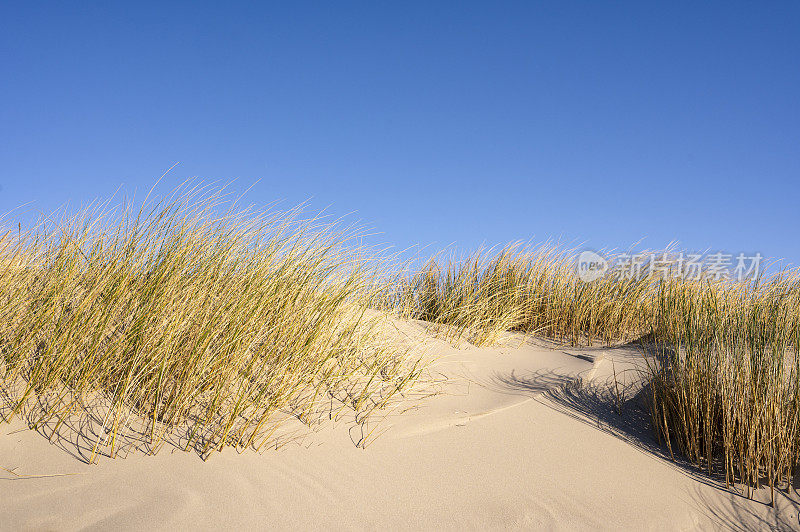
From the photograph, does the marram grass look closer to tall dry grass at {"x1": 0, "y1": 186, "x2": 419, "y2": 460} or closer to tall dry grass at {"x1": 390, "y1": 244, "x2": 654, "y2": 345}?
tall dry grass at {"x1": 0, "y1": 186, "x2": 419, "y2": 460}

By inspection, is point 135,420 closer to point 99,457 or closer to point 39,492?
point 99,457

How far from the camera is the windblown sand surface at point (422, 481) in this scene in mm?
2031

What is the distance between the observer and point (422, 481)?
7.95 feet

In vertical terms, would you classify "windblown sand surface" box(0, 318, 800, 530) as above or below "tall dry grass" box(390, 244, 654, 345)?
below

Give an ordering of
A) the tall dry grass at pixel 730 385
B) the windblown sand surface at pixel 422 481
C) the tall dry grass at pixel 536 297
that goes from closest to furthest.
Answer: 1. the windblown sand surface at pixel 422 481
2. the tall dry grass at pixel 730 385
3. the tall dry grass at pixel 536 297

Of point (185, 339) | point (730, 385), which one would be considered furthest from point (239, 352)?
point (730, 385)

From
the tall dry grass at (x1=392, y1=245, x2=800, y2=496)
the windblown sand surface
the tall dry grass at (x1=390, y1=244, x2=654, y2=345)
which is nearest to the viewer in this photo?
the windblown sand surface

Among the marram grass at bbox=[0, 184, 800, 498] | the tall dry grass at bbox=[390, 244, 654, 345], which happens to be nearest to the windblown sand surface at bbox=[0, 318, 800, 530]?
the marram grass at bbox=[0, 184, 800, 498]

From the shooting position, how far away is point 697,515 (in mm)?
2529

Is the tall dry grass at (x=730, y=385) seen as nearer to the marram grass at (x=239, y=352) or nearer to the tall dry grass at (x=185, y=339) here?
the marram grass at (x=239, y=352)

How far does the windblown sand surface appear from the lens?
6.66 feet

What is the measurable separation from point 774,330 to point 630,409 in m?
1.01

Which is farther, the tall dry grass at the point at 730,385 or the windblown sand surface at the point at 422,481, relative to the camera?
the tall dry grass at the point at 730,385

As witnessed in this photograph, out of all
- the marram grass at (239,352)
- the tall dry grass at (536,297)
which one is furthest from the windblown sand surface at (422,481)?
the tall dry grass at (536,297)
